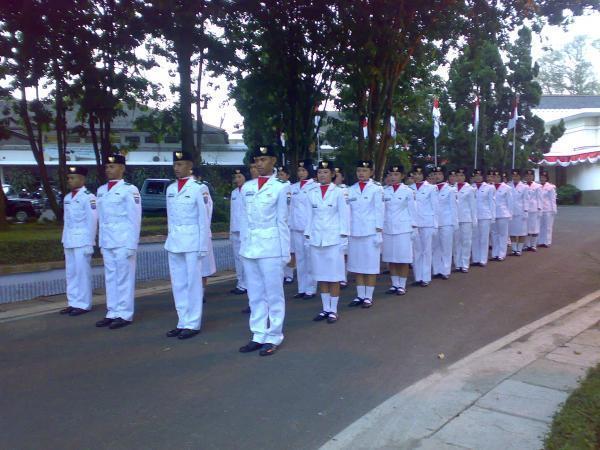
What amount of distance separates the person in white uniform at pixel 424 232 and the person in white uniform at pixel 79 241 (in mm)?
5414

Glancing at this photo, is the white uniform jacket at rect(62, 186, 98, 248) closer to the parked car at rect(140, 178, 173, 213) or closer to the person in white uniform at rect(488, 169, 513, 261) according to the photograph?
the person in white uniform at rect(488, 169, 513, 261)

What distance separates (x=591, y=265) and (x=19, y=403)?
11815 millimetres

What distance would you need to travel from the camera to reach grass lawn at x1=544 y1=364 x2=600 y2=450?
3.71 m

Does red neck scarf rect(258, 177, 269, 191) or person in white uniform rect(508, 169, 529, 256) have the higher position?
red neck scarf rect(258, 177, 269, 191)

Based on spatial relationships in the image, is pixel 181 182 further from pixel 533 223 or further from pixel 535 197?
pixel 535 197

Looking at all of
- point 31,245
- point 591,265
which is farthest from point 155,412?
point 591,265

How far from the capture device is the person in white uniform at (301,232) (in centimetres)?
1026

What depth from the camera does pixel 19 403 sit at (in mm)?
5344

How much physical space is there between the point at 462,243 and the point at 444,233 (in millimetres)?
1097

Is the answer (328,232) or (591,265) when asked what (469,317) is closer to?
(328,232)

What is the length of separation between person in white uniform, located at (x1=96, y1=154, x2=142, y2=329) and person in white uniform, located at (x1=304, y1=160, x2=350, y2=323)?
2.34 metres

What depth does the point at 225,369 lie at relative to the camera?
246 inches

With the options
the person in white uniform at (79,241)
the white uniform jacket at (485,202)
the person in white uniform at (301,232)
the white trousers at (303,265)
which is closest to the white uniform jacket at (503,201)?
the white uniform jacket at (485,202)

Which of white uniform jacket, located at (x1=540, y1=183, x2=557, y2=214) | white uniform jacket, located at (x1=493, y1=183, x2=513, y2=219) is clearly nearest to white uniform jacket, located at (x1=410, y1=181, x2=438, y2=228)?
white uniform jacket, located at (x1=493, y1=183, x2=513, y2=219)
